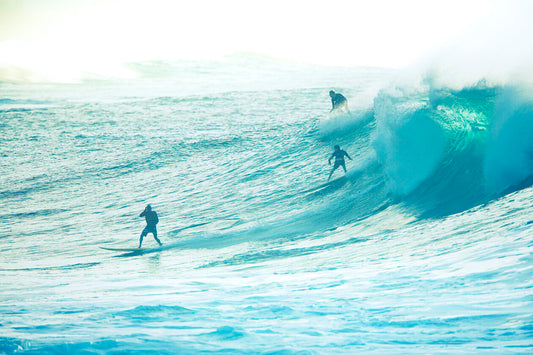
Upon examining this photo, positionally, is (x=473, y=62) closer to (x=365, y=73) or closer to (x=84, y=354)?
(x=84, y=354)

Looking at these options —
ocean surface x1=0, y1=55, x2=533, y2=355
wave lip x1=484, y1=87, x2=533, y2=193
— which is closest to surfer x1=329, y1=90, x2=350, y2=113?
ocean surface x1=0, y1=55, x2=533, y2=355

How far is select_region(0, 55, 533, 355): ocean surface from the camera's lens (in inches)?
177

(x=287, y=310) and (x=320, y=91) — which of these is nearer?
(x=287, y=310)

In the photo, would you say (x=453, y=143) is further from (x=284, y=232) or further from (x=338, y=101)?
(x=338, y=101)

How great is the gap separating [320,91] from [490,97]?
837 inches

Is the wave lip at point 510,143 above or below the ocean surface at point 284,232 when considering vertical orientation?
above

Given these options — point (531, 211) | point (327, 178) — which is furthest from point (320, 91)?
point (531, 211)

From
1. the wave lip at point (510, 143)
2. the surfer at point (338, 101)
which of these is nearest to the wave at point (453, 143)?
the wave lip at point (510, 143)

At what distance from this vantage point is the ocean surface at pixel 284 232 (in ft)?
14.8

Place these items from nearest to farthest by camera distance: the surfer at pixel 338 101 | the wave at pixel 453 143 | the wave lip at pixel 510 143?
the wave lip at pixel 510 143, the wave at pixel 453 143, the surfer at pixel 338 101

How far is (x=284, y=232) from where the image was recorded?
10.8 metres

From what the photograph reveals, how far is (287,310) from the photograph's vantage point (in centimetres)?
517

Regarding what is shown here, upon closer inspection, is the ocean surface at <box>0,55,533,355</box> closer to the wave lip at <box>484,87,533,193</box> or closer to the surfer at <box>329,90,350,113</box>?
the wave lip at <box>484,87,533,193</box>

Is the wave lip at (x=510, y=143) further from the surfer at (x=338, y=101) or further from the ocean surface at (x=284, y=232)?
the surfer at (x=338, y=101)
